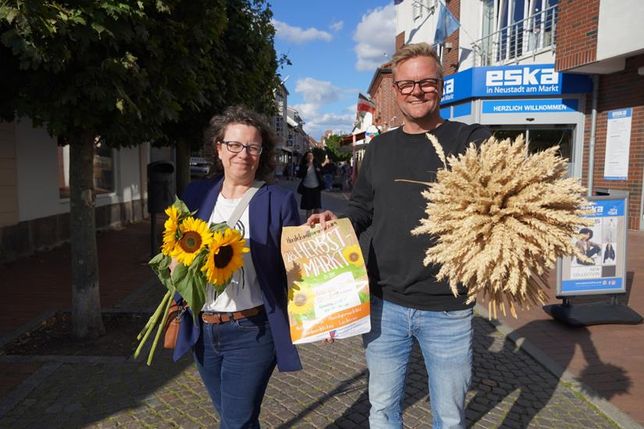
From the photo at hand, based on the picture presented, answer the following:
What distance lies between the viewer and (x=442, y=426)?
6.97ft

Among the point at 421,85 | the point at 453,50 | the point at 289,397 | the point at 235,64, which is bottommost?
the point at 289,397

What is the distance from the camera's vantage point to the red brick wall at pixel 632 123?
10297 mm

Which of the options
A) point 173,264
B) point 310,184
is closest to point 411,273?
point 173,264

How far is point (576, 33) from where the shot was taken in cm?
1073

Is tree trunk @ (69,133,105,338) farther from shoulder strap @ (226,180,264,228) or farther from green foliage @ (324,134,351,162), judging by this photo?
green foliage @ (324,134,351,162)

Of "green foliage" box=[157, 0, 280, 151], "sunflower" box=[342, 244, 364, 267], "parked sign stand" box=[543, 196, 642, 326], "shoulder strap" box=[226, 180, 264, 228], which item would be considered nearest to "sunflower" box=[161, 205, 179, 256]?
"shoulder strap" box=[226, 180, 264, 228]

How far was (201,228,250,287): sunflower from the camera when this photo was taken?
189 cm

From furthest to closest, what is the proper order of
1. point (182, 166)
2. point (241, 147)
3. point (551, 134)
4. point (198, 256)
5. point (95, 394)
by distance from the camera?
1. point (551, 134)
2. point (182, 166)
3. point (95, 394)
4. point (241, 147)
5. point (198, 256)

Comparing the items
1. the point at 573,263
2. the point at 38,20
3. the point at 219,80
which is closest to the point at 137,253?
the point at 219,80

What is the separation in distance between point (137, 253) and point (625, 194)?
7550mm

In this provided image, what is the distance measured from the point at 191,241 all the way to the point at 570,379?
10.6 ft

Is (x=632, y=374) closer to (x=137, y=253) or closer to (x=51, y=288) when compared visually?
(x=51, y=288)

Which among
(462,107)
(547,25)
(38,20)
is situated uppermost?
(547,25)

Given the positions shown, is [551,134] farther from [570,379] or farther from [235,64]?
[570,379]
